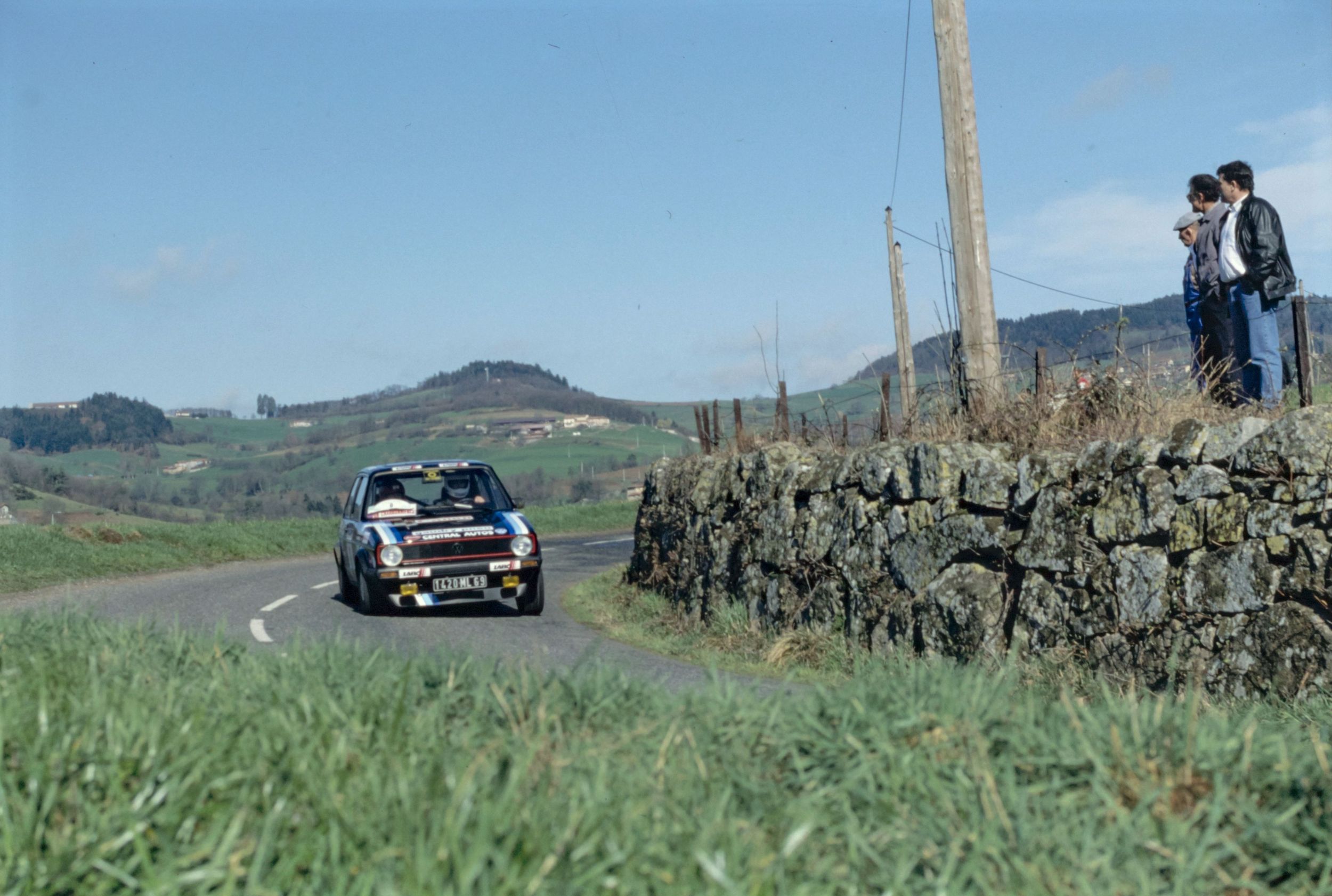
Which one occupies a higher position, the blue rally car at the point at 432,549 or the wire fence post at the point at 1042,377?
the wire fence post at the point at 1042,377

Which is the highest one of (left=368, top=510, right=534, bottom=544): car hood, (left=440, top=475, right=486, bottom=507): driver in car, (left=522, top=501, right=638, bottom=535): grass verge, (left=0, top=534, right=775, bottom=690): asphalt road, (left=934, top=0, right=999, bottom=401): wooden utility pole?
(left=934, top=0, right=999, bottom=401): wooden utility pole

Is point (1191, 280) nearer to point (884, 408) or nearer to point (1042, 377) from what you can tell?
point (1042, 377)

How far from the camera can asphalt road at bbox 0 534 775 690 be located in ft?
31.2

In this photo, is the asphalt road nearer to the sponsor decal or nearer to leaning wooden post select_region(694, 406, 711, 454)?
the sponsor decal

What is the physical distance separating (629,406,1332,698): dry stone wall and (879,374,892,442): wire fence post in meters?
0.55

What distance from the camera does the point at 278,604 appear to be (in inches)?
596

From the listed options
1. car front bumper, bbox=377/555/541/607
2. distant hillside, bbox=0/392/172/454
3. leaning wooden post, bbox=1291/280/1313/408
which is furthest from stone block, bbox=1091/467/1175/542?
distant hillside, bbox=0/392/172/454

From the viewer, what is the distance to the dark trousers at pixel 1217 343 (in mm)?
8875

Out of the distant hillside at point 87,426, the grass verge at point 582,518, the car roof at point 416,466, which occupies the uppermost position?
the distant hillside at point 87,426

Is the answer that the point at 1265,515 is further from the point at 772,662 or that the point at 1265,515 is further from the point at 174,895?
the point at 174,895

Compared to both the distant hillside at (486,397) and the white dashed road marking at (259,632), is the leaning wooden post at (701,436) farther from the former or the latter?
the distant hillside at (486,397)

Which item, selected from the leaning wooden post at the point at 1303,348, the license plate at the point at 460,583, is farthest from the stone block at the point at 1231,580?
the license plate at the point at 460,583

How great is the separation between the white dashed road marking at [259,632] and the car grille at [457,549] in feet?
5.69

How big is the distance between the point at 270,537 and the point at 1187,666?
24.9 metres
